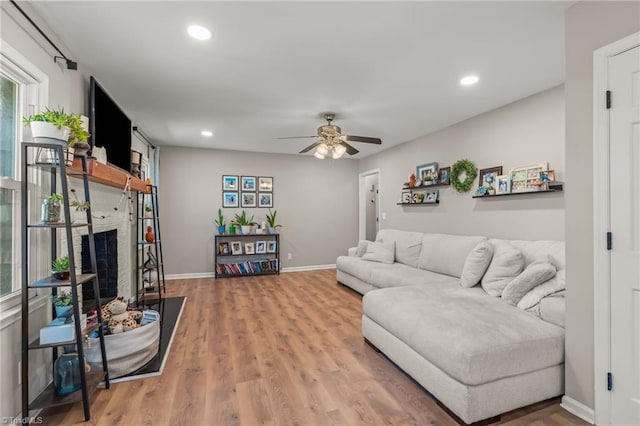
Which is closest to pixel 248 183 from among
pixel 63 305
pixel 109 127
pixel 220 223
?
pixel 220 223

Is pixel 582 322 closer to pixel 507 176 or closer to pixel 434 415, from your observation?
pixel 434 415

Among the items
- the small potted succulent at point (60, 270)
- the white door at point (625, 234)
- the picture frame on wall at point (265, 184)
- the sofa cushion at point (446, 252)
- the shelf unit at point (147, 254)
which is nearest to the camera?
the white door at point (625, 234)

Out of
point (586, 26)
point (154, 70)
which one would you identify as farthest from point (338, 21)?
point (154, 70)

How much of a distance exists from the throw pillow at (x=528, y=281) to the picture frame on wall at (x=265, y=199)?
4.62 m

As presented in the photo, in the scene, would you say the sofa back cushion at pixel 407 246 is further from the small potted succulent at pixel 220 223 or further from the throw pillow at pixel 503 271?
the small potted succulent at pixel 220 223

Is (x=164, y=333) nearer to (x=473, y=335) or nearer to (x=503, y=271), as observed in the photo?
(x=473, y=335)

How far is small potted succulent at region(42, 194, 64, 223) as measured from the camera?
176cm

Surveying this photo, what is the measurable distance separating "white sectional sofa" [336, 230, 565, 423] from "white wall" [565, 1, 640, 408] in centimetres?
12

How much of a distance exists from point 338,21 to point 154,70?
67.7 inches

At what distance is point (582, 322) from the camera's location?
180 centimetres

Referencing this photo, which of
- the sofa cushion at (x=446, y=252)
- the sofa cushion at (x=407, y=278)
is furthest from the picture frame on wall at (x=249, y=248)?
the sofa cushion at (x=446, y=252)

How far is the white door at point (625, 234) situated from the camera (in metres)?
1.58

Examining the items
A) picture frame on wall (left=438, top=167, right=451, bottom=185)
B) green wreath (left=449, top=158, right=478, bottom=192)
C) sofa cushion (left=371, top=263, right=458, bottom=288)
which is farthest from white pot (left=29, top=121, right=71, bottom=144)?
picture frame on wall (left=438, top=167, right=451, bottom=185)

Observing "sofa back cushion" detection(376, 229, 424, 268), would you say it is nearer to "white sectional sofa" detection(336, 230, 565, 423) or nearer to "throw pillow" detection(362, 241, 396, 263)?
"throw pillow" detection(362, 241, 396, 263)
